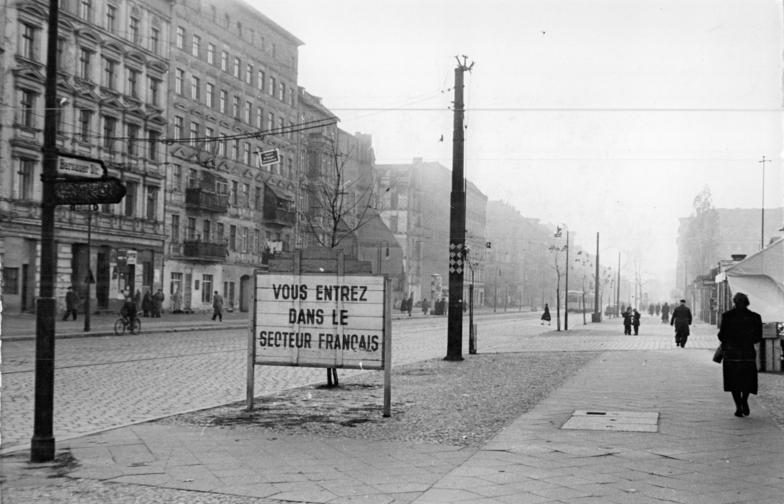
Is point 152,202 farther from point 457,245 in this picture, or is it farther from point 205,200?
point 457,245

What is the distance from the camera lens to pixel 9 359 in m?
18.6

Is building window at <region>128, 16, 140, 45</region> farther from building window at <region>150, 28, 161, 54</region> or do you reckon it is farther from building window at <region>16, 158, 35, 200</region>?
building window at <region>16, 158, 35, 200</region>

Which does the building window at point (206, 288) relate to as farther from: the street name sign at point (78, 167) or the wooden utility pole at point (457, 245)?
the street name sign at point (78, 167)

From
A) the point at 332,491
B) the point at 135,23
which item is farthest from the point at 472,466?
the point at 135,23

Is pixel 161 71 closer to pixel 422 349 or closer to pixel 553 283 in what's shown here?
pixel 422 349

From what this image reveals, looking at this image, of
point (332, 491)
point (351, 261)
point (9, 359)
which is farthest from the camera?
point (9, 359)

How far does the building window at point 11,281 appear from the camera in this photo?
118 ft

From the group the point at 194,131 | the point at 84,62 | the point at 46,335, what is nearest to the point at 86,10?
the point at 84,62

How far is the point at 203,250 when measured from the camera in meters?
52.1

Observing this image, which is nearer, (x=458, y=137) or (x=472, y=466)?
(x=472, y=466)

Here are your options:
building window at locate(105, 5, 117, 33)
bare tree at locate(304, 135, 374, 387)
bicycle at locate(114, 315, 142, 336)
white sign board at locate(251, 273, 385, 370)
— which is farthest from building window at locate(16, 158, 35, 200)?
white sign board at locate(251, 273, 385, 370)

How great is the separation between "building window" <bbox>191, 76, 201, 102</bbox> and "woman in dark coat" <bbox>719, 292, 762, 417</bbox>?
45589 mm

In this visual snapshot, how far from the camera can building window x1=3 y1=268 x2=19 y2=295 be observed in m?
35.9

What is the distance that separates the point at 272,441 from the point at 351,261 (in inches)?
116
